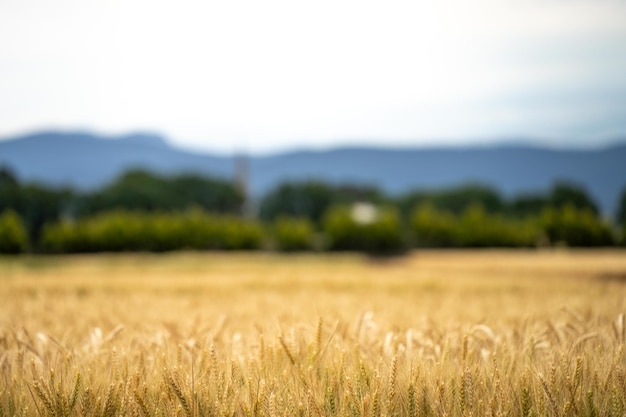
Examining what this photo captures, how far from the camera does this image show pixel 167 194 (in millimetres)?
66938

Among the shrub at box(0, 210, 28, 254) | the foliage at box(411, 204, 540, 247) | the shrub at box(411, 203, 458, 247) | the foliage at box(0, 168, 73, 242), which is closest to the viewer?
the shrub at box(0, 210, 28, 254)

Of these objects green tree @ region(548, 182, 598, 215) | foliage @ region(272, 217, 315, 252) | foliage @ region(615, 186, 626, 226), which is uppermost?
green tree @ region(548, 182, 598, 215)

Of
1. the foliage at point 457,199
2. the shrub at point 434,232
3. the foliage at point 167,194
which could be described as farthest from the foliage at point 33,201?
the foliage at point 457,199

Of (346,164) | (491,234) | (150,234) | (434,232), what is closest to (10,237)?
(150,234)

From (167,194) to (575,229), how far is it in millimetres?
45674

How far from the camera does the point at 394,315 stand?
523 centimetres

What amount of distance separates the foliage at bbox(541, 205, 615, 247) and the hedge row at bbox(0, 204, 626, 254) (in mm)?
72

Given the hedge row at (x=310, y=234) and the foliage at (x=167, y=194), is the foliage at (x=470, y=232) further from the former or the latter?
the foliage at (x=167, y=194)

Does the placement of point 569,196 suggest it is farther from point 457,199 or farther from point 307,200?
point 307,200

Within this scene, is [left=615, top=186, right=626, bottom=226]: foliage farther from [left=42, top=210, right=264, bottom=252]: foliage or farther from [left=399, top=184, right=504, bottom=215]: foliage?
[left=399, top=184, right=504, bottom=215]: foliage

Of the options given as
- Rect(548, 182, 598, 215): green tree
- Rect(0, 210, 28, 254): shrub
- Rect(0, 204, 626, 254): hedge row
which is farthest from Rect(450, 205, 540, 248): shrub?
Rect(0, 210, 28, 254): shrub

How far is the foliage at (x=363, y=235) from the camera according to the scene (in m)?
35.1

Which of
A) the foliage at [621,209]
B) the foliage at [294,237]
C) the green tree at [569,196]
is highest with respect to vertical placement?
the green tree at [569,196]

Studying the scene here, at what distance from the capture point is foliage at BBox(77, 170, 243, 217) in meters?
58.7
